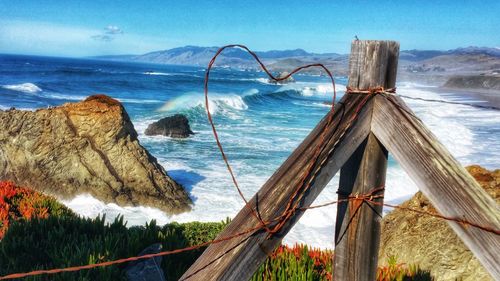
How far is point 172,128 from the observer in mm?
24359

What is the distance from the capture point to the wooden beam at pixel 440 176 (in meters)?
1.67

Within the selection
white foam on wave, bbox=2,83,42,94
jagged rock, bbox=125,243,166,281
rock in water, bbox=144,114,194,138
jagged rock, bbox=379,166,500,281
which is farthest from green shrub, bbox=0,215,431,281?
white foam on wave, bbox=2,83,42,94

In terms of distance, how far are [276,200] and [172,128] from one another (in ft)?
75.4

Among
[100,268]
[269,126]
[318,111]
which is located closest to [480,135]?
[269,126]

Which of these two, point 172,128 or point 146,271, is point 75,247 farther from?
point 172,128

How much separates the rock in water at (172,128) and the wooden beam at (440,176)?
22.7 metres

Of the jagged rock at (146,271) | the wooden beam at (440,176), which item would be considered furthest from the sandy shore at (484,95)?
the wooden beam at (440,176)

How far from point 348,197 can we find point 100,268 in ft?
9.08

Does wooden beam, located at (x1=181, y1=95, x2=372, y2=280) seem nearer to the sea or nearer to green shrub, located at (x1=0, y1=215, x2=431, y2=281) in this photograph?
green shrub, located at (x1=0, y1=215, x2=431, y2=281)

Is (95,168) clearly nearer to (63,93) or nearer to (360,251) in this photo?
(360,251)

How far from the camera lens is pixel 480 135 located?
79.3ft

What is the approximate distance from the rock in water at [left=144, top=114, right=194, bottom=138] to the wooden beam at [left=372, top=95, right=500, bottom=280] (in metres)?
→ 22.7

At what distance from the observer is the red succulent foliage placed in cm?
717

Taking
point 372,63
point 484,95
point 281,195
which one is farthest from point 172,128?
point 484,95
